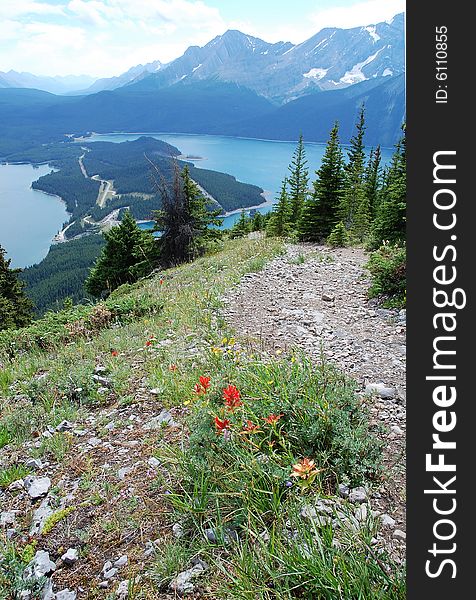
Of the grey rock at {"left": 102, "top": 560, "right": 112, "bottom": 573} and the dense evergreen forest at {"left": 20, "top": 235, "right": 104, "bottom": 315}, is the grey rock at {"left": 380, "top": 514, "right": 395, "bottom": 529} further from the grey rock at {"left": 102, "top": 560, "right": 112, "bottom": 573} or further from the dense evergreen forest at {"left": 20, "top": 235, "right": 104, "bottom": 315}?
the dense evergreen forest at {"left": 20, "top": 235, "right": 104, "bottom": 315}

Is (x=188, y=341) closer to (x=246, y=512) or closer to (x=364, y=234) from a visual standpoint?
(x=246, y=512)

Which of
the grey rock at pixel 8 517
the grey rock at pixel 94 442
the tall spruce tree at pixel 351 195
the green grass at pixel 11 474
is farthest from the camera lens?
the tall spruce tree at pixel 351 195

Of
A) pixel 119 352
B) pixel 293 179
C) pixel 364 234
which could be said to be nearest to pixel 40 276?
pixel 293 179

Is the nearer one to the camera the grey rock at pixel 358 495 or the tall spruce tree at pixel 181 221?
the grey rock at pixel 358 495

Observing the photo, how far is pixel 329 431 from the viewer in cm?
352

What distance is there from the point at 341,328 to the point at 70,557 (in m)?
5.42

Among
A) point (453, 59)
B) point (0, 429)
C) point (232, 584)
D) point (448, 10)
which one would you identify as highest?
point (448, 10)

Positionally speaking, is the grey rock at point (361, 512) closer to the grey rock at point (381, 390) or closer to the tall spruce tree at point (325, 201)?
the grey rock at point (381, 390)

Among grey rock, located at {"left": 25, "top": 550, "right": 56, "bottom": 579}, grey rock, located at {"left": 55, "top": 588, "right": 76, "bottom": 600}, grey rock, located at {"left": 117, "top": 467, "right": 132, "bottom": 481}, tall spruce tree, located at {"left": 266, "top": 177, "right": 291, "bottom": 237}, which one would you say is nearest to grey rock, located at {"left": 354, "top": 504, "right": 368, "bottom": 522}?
grey rock, located at {"left": 55, "top": 588, "right": 76, "bottom": 600}

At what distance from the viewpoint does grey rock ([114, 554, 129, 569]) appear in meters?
2.99

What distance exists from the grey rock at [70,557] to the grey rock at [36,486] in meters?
0.90

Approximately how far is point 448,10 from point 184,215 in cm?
2510

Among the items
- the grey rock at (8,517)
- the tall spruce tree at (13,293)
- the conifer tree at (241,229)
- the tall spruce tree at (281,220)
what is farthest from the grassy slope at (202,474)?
the conifer tree at (241,229)

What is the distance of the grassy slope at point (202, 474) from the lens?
2428 mm
